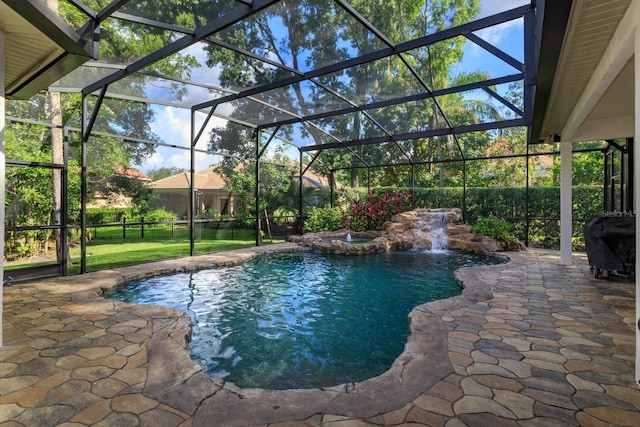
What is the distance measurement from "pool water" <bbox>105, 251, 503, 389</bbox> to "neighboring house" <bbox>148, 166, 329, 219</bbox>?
185 inches

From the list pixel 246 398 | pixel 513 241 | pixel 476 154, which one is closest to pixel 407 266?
pixel 513 241

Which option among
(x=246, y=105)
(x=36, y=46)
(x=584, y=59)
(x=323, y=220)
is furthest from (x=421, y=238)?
(x=36, y=46)

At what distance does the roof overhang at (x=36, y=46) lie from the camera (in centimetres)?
293

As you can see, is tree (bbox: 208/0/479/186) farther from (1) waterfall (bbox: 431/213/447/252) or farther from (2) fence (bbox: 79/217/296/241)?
(2) fence (bbox: 79/217/296/241)

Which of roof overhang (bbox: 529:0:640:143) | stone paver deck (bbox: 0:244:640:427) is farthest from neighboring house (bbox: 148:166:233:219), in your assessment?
roof overhang (bbox: 529:0:640:143)

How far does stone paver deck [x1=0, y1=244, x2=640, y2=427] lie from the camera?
2092 mm

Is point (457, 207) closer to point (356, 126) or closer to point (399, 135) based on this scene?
point (399, 135)

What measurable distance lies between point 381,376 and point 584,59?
Result: 4.02 m

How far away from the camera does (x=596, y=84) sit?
156 inches

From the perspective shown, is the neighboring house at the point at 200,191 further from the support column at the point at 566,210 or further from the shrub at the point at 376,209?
the support column at the point at 566,210

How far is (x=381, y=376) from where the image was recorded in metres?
2.57

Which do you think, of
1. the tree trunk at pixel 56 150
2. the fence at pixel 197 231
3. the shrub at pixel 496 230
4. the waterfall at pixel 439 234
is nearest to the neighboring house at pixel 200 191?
the fence at pixel 197 231

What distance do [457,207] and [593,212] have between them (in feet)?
13.1

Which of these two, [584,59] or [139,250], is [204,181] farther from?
[584,59]
